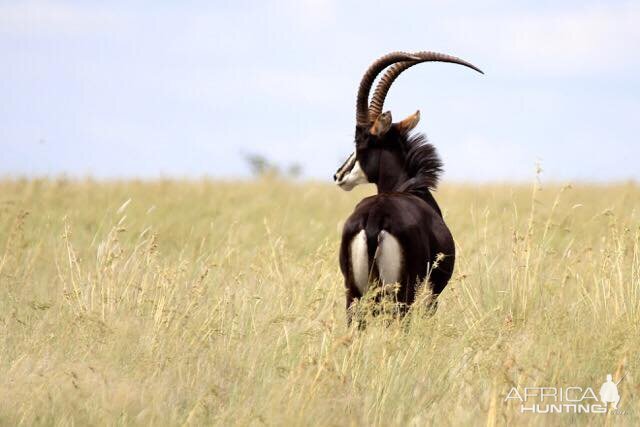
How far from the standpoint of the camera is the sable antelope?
600 cm

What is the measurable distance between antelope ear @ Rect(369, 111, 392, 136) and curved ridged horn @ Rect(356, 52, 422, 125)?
0.19 meters

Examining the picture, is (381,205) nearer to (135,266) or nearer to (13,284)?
(135,266)

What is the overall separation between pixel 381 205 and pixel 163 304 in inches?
65.7

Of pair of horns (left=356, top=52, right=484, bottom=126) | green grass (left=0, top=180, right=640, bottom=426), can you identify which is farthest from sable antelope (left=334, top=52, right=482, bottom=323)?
green grass (left=0, top=180, right=640, bottom=426)

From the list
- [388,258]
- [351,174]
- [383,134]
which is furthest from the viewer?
[351,174]

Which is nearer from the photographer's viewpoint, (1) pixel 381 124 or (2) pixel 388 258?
(2) pixel 388 258

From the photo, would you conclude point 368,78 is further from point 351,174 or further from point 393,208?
point 393,208

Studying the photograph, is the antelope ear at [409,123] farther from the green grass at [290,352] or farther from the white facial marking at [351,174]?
the green grass at [290,352]

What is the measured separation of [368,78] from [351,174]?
0.77 metres

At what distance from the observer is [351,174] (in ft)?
23.8

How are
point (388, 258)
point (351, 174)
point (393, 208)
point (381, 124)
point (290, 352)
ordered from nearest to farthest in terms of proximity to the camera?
point (290, 352), point (388, 258), point (393, 208), point (381, 124), point (351, 174)

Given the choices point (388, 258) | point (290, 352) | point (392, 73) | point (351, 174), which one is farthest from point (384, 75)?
point (290, 352)

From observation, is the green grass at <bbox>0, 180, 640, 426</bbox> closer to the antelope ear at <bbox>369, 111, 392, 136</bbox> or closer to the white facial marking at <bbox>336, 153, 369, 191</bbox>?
the white facial marking at <bbox>336, 153, 369, 191</bbox>

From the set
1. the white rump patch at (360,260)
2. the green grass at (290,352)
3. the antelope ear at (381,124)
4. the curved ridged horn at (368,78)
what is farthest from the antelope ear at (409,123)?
the white rump patch at (360,260)
